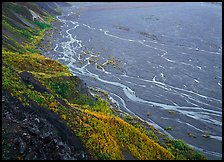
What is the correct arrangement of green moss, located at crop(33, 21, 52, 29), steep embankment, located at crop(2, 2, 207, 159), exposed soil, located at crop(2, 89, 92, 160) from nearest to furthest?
exposed soil, located at crop(2, 89, 92, 160), steep embankment, located at crop(2, 2, 207, 159), green moss, located at crop(33, 21, 52, 29)

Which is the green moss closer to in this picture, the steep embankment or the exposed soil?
the steep embankment

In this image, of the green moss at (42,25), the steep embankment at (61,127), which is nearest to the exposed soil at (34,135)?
the steep embankment at (61,127)

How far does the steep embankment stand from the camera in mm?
18031

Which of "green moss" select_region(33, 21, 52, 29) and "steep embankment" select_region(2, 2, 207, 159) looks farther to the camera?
"green moss" select_region(33, 21, 52, 29)

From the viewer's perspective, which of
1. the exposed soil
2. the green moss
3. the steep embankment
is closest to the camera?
the exposed soil

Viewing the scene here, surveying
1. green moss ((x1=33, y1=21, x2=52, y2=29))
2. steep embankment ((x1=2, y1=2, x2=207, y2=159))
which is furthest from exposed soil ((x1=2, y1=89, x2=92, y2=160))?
green moss ((x1=33, y1=21, x2=52, y2=29))

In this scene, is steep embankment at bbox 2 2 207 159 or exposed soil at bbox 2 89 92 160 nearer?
exposed soil at bbox 2 89 92 160

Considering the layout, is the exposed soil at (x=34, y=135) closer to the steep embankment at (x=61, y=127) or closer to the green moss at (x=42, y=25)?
the steep embankment at (x=61, y=127)

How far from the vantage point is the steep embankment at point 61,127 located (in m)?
18.0

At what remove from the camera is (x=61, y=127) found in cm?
1975

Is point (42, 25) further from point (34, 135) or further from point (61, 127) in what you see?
point (34, 135)

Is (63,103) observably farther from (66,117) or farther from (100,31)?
(100,31)

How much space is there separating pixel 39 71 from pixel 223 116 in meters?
18.7

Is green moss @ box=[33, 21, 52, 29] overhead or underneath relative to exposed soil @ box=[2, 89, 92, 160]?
underneath
